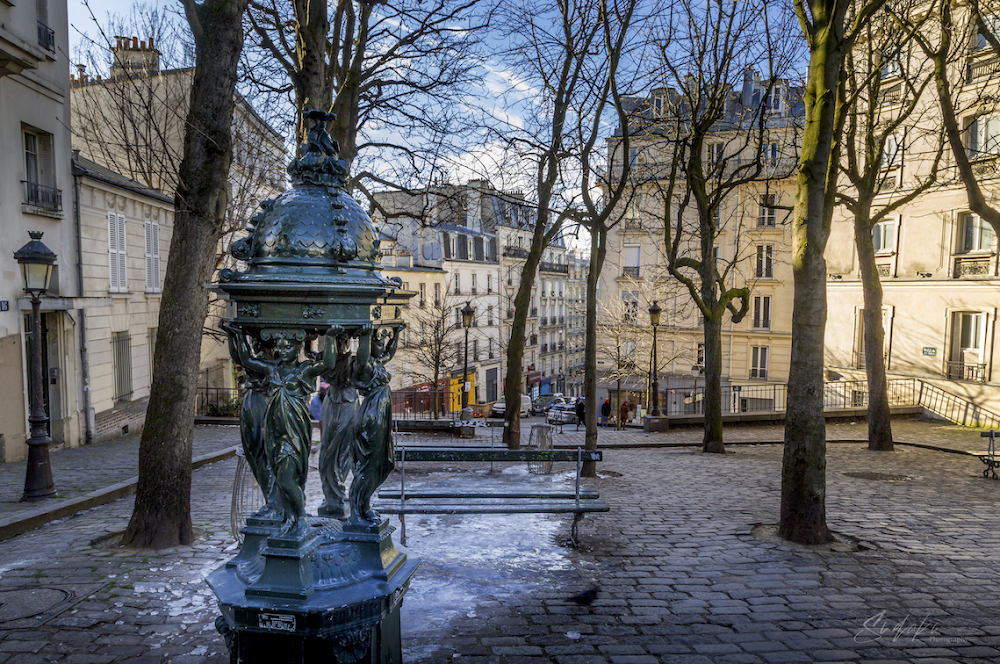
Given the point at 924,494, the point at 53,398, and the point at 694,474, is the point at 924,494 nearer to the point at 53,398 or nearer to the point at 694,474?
the point at 694,474

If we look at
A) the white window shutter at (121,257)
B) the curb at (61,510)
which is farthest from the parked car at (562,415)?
the curb at (61,510)

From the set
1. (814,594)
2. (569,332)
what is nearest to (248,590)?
(814,594)

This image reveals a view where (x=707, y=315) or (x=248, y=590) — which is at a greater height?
(x=707, y=315)

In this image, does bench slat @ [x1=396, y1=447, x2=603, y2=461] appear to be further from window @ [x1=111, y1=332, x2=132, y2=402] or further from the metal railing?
the metal railing

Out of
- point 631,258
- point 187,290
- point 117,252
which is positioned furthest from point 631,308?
point 187,290

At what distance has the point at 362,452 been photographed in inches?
154

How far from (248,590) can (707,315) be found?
1263cm

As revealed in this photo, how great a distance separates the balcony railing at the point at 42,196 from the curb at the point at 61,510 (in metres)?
7.47

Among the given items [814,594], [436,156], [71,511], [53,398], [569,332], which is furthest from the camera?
[569,332]

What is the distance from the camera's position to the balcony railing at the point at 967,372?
1975 centimetres

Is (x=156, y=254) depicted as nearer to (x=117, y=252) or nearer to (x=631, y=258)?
(x=117, y=252)

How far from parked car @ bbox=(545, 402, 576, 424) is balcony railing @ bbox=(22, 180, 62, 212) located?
1639 cm

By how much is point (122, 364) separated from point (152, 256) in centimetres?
357

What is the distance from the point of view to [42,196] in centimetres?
1398
